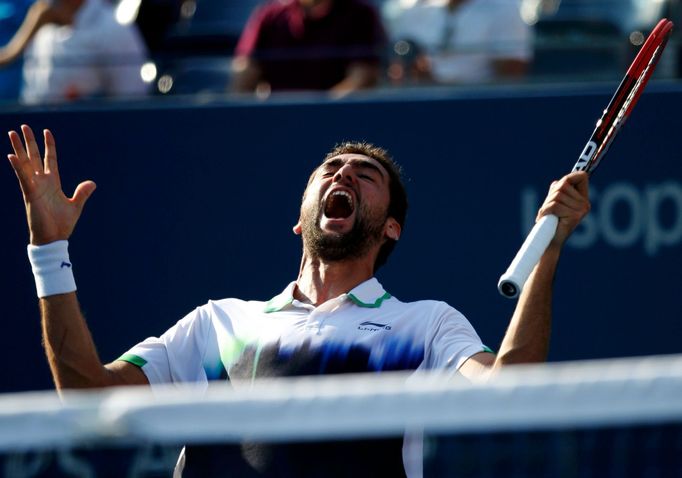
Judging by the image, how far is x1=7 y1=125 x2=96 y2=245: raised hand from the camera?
384cm

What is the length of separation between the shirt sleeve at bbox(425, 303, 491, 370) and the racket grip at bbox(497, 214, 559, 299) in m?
0.19

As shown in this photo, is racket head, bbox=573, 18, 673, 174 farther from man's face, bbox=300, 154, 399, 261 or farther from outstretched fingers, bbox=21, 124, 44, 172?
outstretched fingers, bbox=21, 124, 44, 172

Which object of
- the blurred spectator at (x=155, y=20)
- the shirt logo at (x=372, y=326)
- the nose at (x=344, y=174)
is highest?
the blurred spectator at (x=155, y=20)

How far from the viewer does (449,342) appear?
379cm

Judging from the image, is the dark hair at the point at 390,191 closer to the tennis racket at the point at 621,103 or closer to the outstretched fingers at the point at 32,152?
the tennis racket at the point at 621,103

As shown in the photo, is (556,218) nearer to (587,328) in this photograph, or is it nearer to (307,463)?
(307,463)

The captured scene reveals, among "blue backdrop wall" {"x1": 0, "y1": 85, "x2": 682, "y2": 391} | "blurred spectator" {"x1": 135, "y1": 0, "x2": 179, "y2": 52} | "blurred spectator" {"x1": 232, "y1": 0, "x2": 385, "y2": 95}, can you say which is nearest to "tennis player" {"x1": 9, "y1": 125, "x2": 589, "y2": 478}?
"blue backdrop wall" {"x1": 0, "y1": 85, "x2": 682, "y2": 391}

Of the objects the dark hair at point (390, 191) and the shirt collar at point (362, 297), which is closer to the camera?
the shirt collar at point (362, 297)

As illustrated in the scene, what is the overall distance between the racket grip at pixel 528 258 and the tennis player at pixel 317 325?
2 cm

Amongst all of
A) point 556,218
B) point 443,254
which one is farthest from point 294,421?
point 443,254

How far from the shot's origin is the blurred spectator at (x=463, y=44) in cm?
590

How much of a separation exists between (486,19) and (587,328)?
5.34ft

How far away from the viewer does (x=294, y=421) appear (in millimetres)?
2381

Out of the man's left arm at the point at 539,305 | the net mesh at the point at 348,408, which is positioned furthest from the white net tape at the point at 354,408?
the man's left arm at the point at 539,305
